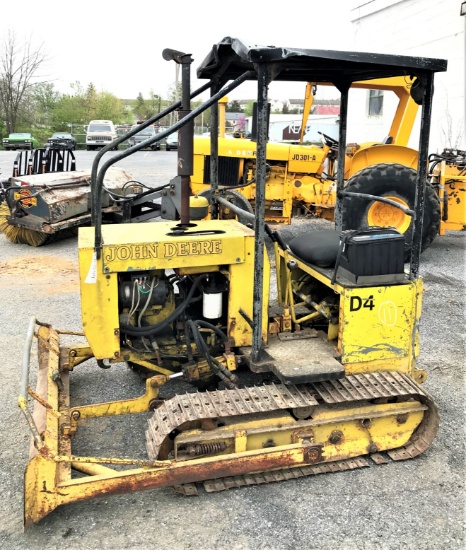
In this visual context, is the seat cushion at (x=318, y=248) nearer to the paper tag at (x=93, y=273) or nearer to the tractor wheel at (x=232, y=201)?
the tractor wheel at (x=232, y=201)

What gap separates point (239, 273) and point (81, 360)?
1512 millimetres

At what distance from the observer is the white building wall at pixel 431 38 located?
14.7 meters

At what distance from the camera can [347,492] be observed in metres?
3.34

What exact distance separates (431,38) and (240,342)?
1428cm

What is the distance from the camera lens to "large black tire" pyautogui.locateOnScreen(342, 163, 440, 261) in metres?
7.92

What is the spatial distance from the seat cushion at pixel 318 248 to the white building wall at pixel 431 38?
11768 millimetres

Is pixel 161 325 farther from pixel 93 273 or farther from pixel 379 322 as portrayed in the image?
pixel 379 322

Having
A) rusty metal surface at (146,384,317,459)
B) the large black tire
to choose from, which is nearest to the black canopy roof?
rusty metal surface at (146,384,317,459)

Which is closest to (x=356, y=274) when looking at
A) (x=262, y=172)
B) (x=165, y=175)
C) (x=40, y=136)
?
(x=262, y=172)

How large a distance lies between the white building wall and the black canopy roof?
1155cm

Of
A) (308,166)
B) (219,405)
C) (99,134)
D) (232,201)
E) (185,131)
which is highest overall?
(99,134)

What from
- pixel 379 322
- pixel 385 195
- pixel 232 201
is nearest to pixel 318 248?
pixel 379 322

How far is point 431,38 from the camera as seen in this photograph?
15.4 m

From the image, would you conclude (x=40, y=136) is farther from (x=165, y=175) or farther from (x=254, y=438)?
(x=254, y=438)
